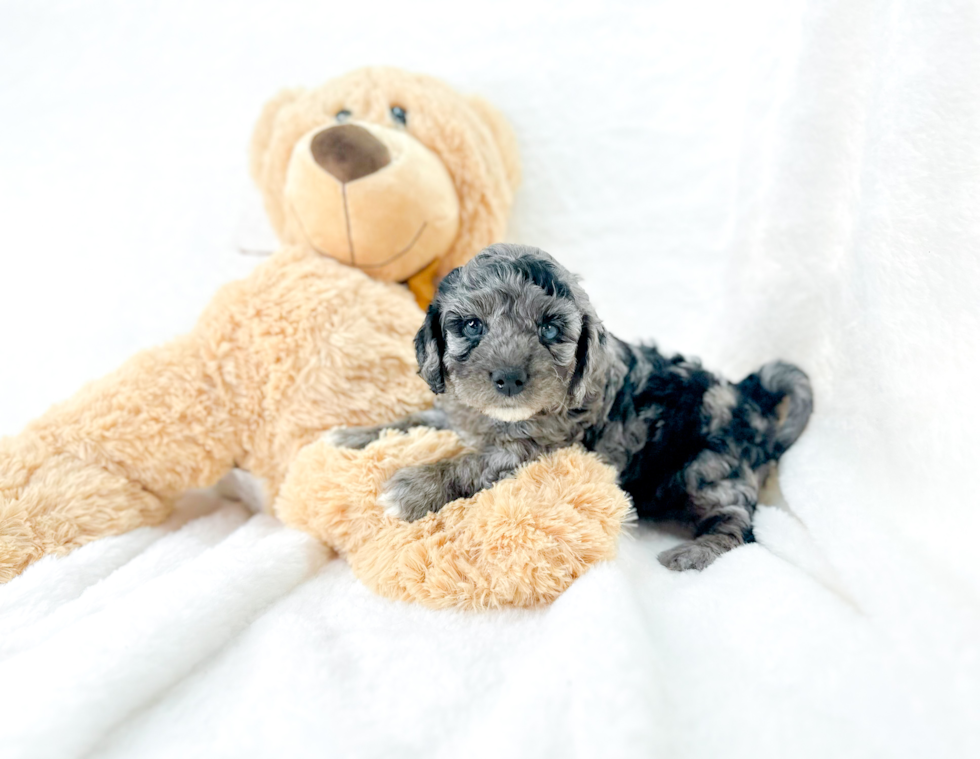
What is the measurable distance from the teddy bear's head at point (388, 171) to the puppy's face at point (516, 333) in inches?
23.7

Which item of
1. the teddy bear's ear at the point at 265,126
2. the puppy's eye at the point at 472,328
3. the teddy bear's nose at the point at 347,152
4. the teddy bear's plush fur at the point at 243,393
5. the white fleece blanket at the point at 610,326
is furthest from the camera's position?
the teddy bear's ear at the point at 265,126

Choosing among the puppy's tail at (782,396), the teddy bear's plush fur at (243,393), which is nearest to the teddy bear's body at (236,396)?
the teddy bear's plush fur at (243,393)

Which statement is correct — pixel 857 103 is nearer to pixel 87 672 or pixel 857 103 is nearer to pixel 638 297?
pixel 638 297

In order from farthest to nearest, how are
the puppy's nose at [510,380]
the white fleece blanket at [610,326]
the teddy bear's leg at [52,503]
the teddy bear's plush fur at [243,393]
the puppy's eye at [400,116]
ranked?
the puppy's eye at [400,116] < the teddy bear's plush fur at [243,393] < the teddy bear's leg at [52,503] < the puppy's nose at [510,380] < the white fleece blanket at [610,326]

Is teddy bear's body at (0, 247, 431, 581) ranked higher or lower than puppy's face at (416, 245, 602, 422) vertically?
lower

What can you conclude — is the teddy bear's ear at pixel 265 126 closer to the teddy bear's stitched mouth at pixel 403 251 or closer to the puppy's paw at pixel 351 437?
the teddy bear's stitched mouth at pixel 403 251

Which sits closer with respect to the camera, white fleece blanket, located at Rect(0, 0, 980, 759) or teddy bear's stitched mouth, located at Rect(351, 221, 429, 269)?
white fleece blanket, located at Rect(0, 0, 980, 759)

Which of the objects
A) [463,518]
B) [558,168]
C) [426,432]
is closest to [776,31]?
[558,168]

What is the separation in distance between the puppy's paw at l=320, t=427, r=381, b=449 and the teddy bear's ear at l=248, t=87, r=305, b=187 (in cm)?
105

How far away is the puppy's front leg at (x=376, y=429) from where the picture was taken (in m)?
1.83

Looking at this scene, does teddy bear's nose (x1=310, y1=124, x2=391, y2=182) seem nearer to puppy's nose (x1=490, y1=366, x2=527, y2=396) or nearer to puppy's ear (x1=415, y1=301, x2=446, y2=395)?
puppy's ear (x1=415, y1=301, x2=446, y2=395)

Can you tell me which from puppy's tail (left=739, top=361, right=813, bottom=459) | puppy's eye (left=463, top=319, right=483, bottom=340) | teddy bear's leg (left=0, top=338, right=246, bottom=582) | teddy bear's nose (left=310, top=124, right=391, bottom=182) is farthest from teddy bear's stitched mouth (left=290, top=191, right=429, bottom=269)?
puppy's tail (left=739, top=361, right=813, bottom=459)

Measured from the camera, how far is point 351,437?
1.85 m

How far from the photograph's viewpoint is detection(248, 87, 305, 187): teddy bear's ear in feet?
7.85
